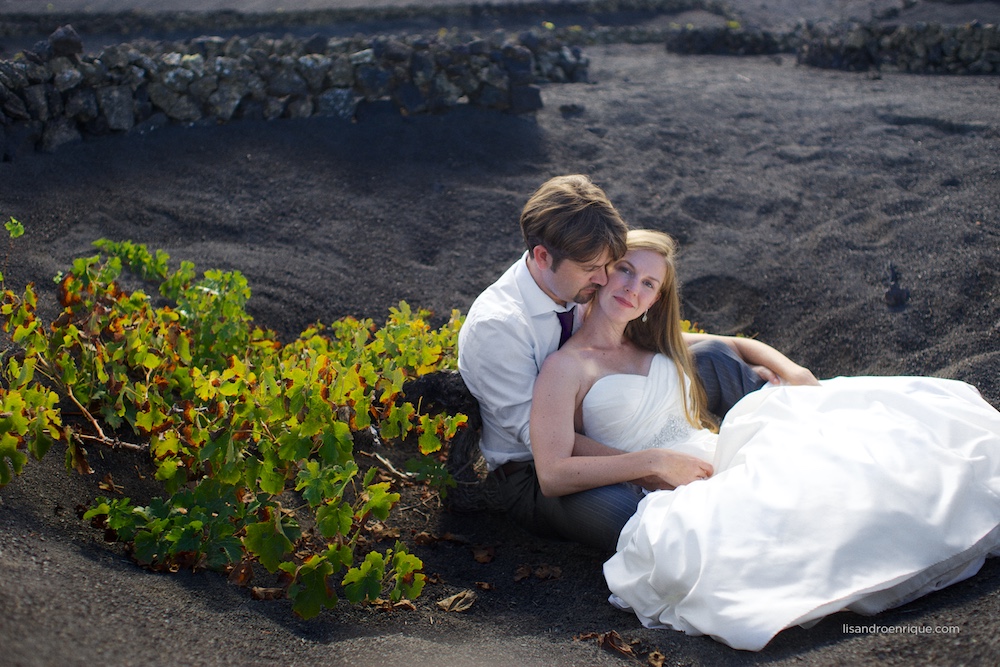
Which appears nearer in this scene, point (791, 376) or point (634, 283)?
point (634, 283)

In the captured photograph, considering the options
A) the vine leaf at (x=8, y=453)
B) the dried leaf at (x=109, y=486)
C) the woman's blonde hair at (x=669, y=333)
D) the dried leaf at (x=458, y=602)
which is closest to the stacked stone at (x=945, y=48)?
the woman's blonde hair at (x=669, y=333)

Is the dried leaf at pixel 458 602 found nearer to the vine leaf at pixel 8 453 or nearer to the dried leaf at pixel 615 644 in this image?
the dried leaf at pixel 615 644

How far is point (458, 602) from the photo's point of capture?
129 inches

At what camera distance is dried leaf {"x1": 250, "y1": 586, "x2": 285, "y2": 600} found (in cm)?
304

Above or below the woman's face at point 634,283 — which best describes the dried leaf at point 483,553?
below

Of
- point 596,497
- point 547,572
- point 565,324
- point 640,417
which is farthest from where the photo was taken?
point 565,324

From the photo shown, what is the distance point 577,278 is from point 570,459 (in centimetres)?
79

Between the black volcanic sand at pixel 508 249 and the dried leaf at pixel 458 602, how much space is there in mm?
53

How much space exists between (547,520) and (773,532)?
119 cm

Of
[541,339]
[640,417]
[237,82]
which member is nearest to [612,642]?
[640,417]

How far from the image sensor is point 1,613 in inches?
90.0

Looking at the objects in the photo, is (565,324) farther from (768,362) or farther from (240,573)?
(240,573)

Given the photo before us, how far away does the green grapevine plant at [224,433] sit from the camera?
283 cm

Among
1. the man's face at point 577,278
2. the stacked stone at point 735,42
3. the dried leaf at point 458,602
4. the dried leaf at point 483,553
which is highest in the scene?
the stacked stone at point 735,42
